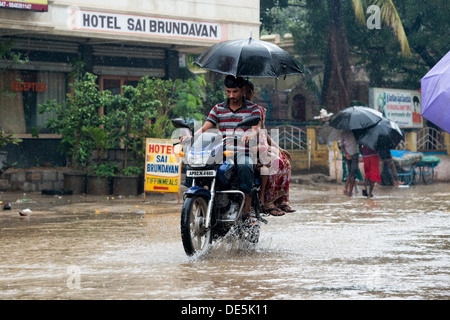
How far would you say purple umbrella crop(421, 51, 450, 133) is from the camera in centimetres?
712

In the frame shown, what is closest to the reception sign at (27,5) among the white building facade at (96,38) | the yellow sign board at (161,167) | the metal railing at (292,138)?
the white building facade at (96,38)

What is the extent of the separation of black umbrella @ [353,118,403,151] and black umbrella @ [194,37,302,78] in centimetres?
→ 816

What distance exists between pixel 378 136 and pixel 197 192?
10.0 metres

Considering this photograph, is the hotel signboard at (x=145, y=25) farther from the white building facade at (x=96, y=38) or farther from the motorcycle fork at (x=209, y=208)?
the motorcycle fork at (x=209, y=208)

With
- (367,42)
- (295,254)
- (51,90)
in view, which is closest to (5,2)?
(51,90)

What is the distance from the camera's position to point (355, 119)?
16812 millimetres

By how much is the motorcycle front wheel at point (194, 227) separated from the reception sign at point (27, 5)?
34.2 feet

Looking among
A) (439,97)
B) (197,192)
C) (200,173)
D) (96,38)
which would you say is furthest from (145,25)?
(439,97)

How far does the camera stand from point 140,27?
19531mm

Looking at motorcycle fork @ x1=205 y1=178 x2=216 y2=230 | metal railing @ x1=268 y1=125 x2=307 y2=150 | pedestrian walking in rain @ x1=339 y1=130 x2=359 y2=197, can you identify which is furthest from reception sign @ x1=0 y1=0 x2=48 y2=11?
motorcycle fork @ x1=205 y1=178 x2=216 y2=230

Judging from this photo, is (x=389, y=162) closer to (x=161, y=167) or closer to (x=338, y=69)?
(x=161, y=167)
